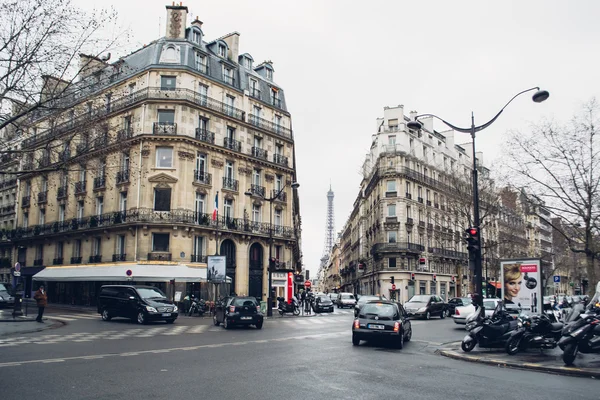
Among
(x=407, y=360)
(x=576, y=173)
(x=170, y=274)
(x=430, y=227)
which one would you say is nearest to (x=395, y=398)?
(x=407, y=360)

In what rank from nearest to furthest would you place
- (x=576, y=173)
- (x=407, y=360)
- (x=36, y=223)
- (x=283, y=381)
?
(x=283, y=381)
(x=407, y=360)
(x=576, y=173)
(x=36, y=223)

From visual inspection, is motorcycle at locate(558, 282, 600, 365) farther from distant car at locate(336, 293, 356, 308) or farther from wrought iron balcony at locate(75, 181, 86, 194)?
wrought iron balcony at locate(75, 181, 86, 194)

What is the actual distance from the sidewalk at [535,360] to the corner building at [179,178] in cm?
2204

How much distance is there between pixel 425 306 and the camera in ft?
102

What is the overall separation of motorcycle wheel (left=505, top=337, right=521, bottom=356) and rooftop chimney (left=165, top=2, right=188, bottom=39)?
35360 millimetres

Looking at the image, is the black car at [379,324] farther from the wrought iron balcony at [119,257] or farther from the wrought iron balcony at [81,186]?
the wrought iron balcony at [81,186]

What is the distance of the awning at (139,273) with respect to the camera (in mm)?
32562

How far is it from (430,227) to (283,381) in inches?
2168

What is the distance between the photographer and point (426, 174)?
63.0 meters

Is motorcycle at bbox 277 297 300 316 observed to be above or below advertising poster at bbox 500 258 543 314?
below

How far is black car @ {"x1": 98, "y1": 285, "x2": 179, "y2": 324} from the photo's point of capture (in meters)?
22.7

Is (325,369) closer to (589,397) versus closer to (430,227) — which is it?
(589,397)

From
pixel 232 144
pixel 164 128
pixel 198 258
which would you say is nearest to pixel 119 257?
pixel 198 258

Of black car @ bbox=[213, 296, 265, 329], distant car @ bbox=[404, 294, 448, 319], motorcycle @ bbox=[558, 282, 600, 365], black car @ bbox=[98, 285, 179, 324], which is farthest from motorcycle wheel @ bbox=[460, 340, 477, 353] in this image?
distant car @ bbox=[404, 294, 448, 319]
